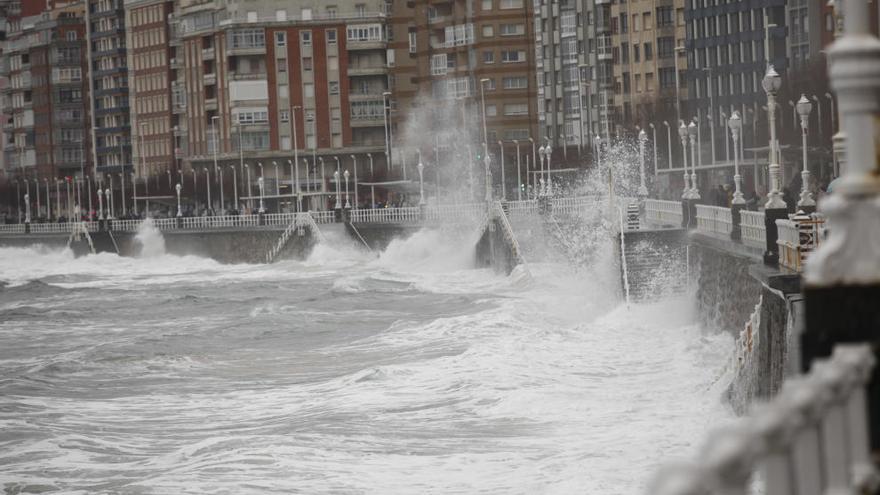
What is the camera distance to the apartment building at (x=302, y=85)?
141 metres

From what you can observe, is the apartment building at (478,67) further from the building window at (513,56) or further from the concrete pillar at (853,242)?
the concrete pillar at (853,242)

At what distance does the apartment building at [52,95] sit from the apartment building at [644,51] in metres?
67.7

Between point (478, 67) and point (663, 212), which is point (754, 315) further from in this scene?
point (478, 67)

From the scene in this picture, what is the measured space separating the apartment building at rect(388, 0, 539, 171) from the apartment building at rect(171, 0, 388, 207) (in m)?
4.66

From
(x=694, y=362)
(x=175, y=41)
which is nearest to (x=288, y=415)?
(x=694, y=362)

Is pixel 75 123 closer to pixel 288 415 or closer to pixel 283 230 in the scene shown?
pixel 283 230

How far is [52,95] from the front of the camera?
187m

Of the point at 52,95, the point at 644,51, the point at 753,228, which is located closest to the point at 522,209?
the point at 753,228

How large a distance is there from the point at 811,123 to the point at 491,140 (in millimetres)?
40999

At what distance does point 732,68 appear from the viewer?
385 ft

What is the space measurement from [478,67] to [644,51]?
40.2 ft

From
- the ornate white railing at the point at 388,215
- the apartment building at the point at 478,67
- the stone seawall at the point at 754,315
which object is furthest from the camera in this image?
the apartment building at the point at 478,67

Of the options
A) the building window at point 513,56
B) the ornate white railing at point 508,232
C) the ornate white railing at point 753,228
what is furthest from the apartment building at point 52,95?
the ornate white railing at point 753,228

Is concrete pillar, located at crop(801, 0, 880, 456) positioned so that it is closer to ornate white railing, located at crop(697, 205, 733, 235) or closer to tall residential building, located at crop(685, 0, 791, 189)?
ornate white railing, located at crop(697, 205, 733, 235)
